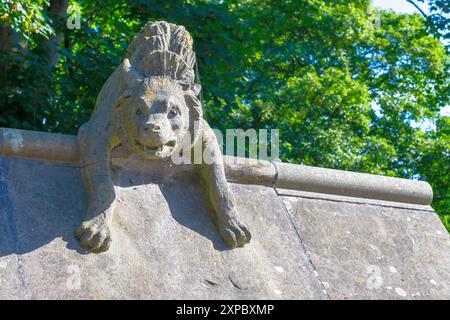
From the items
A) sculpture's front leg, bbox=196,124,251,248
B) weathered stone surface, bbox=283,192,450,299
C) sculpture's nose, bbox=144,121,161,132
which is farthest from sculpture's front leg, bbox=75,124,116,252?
weathered stone surface, bbox=283,192,450,299

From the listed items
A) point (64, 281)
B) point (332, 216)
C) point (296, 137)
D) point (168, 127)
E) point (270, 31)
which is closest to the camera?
point (64, 281)

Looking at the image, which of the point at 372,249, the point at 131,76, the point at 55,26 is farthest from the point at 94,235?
the point at 55,26

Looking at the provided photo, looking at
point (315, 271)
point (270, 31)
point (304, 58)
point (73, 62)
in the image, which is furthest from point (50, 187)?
point (304, 58)

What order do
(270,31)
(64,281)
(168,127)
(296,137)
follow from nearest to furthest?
(64,281) < (168,127) < (270,31) < (296,137)

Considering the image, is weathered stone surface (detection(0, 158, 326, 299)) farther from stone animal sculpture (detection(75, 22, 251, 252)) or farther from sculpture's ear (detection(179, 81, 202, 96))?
sculpture's ear (detection(179, 81, 202, 96))

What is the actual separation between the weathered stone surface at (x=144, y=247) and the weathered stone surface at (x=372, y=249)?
0.52 feet

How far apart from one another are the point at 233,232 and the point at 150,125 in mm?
734

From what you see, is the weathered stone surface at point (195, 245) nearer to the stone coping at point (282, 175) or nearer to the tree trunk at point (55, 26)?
the stone coping at point (282, 175)

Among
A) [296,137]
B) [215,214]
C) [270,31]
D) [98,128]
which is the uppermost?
[98,128]

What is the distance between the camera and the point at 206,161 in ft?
14.6

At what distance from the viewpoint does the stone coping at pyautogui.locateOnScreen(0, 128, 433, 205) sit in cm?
416

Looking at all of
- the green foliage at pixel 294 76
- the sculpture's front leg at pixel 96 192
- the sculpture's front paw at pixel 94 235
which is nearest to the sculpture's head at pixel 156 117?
the sculpture's front leg at pixel 96 192
